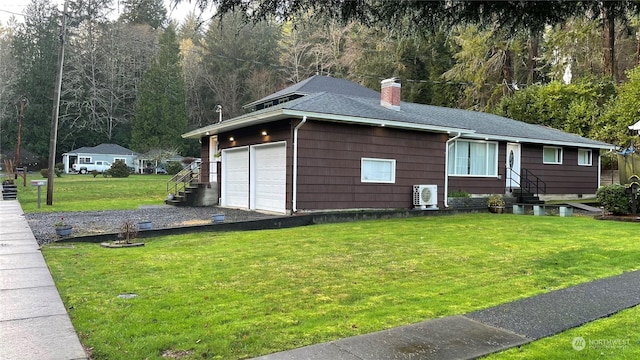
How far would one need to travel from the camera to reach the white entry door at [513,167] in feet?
58.2

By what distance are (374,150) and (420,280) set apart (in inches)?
336

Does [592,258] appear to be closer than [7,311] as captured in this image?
No

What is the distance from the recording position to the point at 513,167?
58.8ft

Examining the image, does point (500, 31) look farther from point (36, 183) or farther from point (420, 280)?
point (36, 183)

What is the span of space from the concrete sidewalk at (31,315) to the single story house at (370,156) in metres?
6.96

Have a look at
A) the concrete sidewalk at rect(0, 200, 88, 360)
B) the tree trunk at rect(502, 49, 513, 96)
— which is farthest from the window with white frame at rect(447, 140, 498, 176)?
the tree trunk at rect(502, 49, 513, 96)

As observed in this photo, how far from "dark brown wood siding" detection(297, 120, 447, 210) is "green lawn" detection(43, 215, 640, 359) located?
325cm

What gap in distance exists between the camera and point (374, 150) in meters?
13.7

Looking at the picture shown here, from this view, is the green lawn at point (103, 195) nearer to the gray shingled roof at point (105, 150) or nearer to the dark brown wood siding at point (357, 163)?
the dark brown wood siding at point (357, 163)

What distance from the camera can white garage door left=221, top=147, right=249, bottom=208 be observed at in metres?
15.1

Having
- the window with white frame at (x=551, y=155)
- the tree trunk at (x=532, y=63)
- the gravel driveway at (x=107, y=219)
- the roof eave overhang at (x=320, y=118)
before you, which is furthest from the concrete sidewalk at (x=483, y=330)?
the tree trunk at (x=532, y=63)

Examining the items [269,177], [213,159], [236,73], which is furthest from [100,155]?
[269,177]

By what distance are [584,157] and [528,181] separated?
13.0ft

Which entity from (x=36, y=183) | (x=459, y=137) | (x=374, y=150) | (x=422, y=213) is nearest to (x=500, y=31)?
(x=374, y=150)
